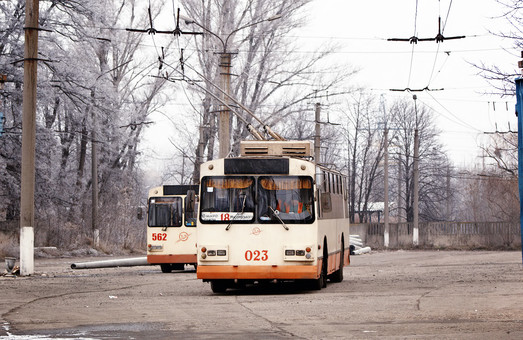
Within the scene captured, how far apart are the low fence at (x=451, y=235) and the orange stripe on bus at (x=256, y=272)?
46.2 metres

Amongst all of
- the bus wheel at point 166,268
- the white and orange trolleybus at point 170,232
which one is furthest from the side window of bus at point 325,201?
the bus wheel at point 166,268

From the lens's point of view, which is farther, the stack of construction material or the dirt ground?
the stack of construction material

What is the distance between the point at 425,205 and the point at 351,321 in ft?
246

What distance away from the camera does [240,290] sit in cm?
2144

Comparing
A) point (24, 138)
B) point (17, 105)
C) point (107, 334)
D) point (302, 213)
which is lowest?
point (107, 334)

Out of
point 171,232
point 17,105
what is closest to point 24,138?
point 171,232

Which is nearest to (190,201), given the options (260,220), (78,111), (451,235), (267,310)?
(260,220)

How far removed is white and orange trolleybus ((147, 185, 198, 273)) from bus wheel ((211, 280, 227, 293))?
34.4 feet

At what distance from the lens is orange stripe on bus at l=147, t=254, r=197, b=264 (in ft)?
102

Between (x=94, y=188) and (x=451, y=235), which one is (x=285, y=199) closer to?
(x=94, y=188)

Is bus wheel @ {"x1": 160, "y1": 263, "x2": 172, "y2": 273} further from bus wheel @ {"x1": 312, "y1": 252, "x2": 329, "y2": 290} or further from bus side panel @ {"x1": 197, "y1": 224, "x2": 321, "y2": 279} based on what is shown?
bus side panel @ {"x1": 197, "y1": 224, "x2": 321, "y2": 279}

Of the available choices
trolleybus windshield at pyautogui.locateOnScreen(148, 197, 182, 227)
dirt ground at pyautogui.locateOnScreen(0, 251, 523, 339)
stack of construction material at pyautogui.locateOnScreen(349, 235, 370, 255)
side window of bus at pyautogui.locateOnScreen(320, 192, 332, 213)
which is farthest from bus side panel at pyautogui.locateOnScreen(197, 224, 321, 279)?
stack of construction material at pyautogui.locateOnScreen(349, 235, 370, 255)

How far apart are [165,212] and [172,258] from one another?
63.5 inches

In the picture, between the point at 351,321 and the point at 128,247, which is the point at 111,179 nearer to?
the point at 128,247
